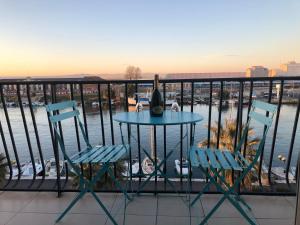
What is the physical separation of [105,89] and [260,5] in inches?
357

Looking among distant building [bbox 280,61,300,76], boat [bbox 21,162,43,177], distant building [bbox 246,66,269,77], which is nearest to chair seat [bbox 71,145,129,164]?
boat [bbox 21,162,43,177]

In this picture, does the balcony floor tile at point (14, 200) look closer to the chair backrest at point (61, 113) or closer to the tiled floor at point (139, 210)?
the tiled floor at point (139, 210)

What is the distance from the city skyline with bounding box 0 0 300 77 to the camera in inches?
322

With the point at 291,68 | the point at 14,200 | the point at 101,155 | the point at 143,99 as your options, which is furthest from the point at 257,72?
the point at 14,200

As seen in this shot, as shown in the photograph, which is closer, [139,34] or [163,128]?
[163,128]

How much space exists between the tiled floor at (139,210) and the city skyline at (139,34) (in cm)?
600

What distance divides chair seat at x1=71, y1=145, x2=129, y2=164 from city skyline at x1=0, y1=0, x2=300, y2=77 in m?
5.97

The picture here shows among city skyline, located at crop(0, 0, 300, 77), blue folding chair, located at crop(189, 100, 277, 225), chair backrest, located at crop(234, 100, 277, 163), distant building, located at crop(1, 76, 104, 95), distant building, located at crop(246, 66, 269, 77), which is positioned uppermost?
city skyline, located at crop(0, 0, 300, 77)

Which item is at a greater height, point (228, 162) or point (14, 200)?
point (228, 162)

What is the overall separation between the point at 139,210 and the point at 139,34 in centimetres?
1132

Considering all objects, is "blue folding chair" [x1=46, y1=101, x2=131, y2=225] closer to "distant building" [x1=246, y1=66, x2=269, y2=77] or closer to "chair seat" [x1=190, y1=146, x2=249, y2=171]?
"chair seat" [x1=190, y1=146, x2=249, y2=171]

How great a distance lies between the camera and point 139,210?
200 cm

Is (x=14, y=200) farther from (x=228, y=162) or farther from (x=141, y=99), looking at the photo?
(x=228, y=162)

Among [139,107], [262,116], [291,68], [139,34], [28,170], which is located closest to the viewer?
[262,116]
